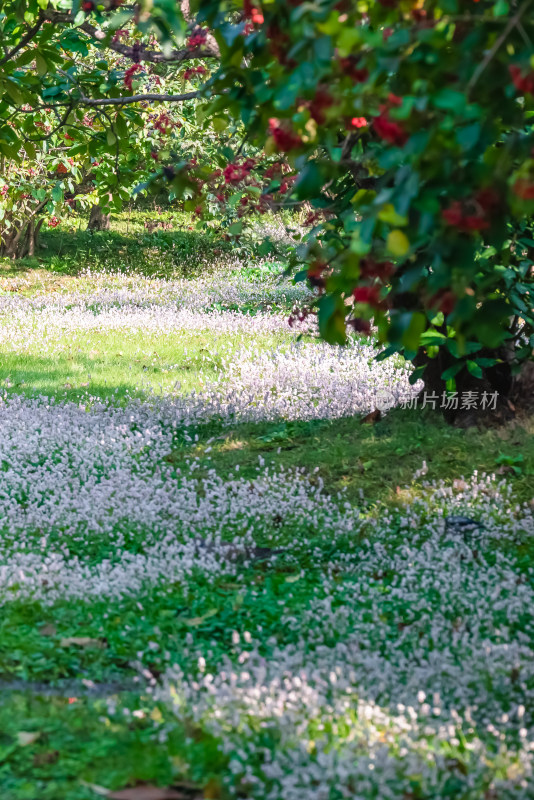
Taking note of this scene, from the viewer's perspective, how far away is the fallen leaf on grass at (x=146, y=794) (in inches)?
121

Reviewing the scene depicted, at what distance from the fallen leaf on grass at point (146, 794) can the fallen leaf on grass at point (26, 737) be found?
54cm

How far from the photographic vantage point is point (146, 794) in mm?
3090

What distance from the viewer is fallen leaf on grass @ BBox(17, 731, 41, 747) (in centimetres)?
347

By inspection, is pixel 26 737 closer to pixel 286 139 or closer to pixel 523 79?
pixel 286 139

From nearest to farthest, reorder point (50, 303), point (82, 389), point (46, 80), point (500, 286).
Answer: point (500, 286) < point (46, 80) < point (82, 389) < point (50, 303)

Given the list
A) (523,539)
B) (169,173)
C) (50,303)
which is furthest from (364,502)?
(50,303)

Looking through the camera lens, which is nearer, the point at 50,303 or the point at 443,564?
→ the point at 443,564

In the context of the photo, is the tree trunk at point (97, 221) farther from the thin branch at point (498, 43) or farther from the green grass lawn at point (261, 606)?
the thin branch at point (498, 43)

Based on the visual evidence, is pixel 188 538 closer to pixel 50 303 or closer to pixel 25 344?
pixel 25 344

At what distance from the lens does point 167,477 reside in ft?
22.3

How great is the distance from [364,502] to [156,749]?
10.4 feet

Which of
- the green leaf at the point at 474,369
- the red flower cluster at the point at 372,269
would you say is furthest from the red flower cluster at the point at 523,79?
the green leaf at the point at 474,369

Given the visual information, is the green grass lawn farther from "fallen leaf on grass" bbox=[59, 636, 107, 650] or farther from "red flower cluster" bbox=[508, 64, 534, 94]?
"red flower cluster" bbox=[508, 64, 534, 94]

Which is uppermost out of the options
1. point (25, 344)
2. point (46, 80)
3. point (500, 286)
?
point (46, 80)
